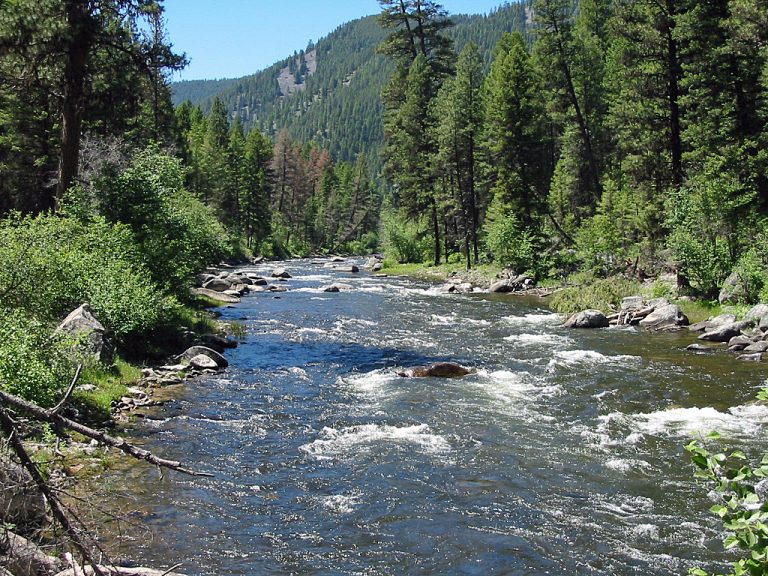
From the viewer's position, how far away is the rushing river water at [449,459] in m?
8.38

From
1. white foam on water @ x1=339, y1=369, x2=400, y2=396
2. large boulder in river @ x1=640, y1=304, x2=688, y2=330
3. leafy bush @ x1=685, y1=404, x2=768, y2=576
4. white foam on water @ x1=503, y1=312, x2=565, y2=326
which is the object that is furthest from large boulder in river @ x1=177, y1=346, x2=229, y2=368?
leafy bush @ x1=685, y1=404, x2=768, y2=576

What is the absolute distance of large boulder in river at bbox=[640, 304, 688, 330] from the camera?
24059mm

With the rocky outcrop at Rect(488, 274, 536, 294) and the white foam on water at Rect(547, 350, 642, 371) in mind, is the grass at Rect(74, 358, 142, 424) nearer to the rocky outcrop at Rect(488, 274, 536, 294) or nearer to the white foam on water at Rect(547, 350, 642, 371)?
the white foam on water at Rect(547, 350, 642, 371)

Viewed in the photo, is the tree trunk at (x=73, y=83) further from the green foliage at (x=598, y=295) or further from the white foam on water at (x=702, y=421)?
the green foliage at (x=598, y=295)

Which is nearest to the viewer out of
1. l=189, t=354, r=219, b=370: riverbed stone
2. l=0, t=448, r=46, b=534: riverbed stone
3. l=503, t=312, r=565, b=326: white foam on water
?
l=0, t=448, r=46, b=534: riverbed stone

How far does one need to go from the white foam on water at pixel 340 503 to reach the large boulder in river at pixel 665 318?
17.7 metres

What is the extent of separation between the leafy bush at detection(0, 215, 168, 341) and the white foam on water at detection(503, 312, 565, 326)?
14335mm

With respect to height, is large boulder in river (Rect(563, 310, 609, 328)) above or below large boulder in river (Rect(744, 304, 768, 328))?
below

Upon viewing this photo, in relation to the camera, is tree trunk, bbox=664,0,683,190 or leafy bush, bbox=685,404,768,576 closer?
leafy bush, bbox=685,404,768,576

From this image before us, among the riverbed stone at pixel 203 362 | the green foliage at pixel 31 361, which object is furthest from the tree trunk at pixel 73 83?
the green foliage at pixel 31 361

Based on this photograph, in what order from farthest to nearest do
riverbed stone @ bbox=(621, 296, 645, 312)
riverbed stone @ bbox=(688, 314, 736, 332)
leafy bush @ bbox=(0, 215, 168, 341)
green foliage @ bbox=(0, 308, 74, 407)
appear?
1. riverbed stone @ bbox=(621, 296, 645, 312)
2. riverbed stone @ bbox=(688, 314, 736, 332)
3. leafy bush @ bbox=(0, 215, 168, 341)
4. green foliage @ bbox=(0, 308, 74, 407)

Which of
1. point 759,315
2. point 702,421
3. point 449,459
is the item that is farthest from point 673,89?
point 449,459

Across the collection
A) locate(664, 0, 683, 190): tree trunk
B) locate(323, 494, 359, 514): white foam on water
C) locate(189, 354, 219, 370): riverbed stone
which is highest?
locate(664, 0, 683, 190): tree trunk

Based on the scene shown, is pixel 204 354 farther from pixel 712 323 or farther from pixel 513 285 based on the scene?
pixel 513 285
